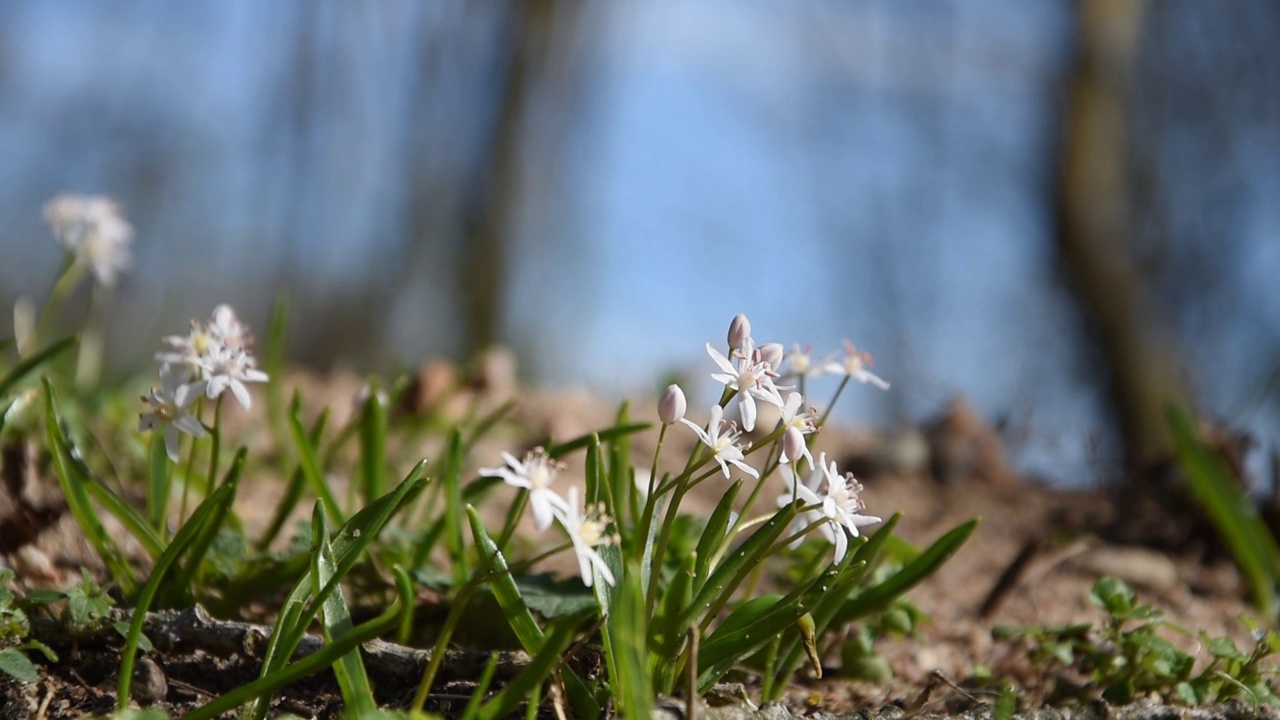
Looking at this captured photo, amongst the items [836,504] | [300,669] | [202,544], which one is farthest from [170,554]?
[836,504]

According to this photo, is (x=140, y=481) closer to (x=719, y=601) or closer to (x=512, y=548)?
(x=512, y=548)

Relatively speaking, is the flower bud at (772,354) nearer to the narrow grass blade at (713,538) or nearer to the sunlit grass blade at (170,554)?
the narrow grass blade at (713,538)

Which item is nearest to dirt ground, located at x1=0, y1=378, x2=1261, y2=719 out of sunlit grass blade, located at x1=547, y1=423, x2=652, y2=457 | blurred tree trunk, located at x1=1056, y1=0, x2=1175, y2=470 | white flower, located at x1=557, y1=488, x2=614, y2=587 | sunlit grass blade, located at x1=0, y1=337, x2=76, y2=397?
sunlit grass blade, located at x1=0, y1=337, x2=76, y2=397

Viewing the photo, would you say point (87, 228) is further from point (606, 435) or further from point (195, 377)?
point (606, 435)

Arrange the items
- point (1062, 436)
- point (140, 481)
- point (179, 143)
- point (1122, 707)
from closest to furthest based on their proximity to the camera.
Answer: point (1122, 707)
point (140, 481)
point (1062, 436)
point (179, 143)

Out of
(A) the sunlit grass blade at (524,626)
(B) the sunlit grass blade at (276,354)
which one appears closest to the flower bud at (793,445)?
(A) the sunlit grass blade at (524,626)

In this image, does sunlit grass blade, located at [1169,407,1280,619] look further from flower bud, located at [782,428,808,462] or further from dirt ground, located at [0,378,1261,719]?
flower bud, located at [782,428,808,462]

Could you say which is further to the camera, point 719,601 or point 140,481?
point 140,481

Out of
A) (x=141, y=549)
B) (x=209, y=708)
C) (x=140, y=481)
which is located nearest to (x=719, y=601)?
(x=209, y=708)
